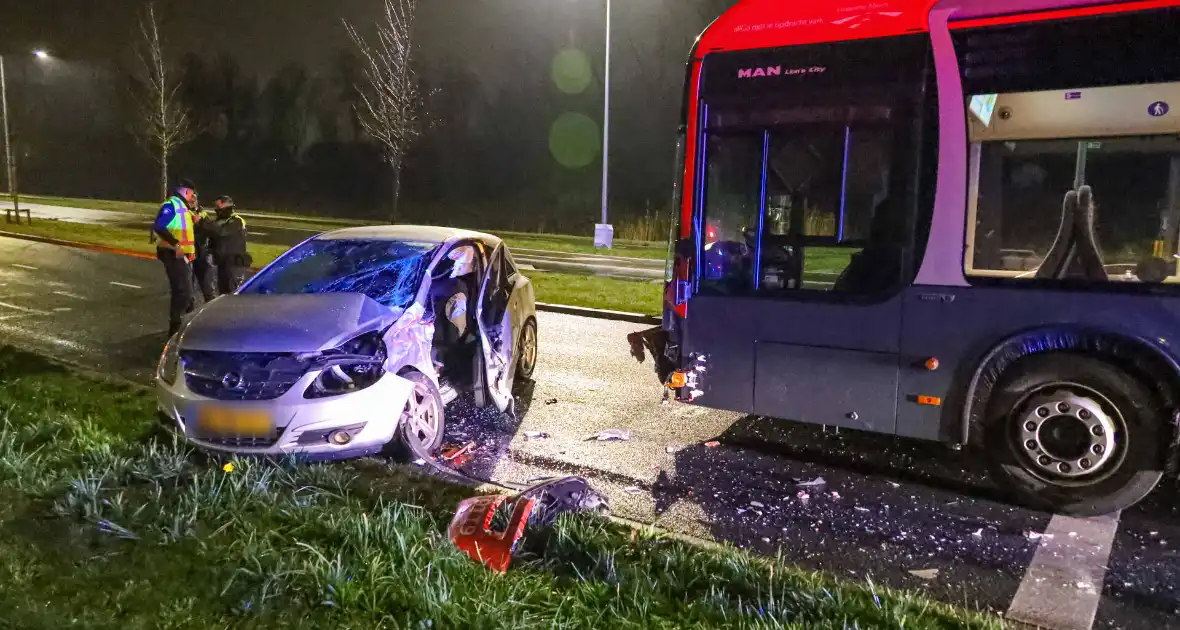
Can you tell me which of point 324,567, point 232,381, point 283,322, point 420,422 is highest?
point 283,322

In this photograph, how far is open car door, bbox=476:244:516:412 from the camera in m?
6.39

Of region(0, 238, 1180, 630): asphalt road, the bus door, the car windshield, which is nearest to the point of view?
region(0, 238, 1180, 630): asphalt road

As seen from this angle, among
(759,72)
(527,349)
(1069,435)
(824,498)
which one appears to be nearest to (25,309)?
(527,349)

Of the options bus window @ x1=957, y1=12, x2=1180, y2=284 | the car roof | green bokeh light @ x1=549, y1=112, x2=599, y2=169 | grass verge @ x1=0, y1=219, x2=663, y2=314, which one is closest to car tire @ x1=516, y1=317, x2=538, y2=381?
the car roof

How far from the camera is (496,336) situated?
6676 millimetres

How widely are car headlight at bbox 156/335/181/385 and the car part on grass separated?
2329 millimetres

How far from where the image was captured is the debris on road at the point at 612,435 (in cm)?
634

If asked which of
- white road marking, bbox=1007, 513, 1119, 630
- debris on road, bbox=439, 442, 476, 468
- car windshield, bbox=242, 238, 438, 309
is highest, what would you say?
car windshield, bbox=242, 238, 438, 309

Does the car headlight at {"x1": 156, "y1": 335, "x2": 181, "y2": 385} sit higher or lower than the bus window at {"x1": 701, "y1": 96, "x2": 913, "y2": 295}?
lower

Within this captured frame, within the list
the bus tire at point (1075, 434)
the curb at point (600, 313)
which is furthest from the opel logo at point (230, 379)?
the curb at point (600, 313)

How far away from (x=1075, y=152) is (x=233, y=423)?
18.1ft

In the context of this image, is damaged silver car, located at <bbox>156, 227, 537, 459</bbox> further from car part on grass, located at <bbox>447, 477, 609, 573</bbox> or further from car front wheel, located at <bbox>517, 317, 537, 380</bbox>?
car part on grass, located at <bbox>447, 477, 609, 573</bbox>

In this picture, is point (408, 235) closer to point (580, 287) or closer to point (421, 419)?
point (421, 419)

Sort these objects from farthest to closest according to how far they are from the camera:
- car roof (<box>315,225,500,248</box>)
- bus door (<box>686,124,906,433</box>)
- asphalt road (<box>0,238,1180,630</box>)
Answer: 1. car roof (<box>315,225,500,248</box>)
2. bus door (<box>686,124,906,433</box>)
3. asphalt road (<box>0,238,1180,630</box>)
